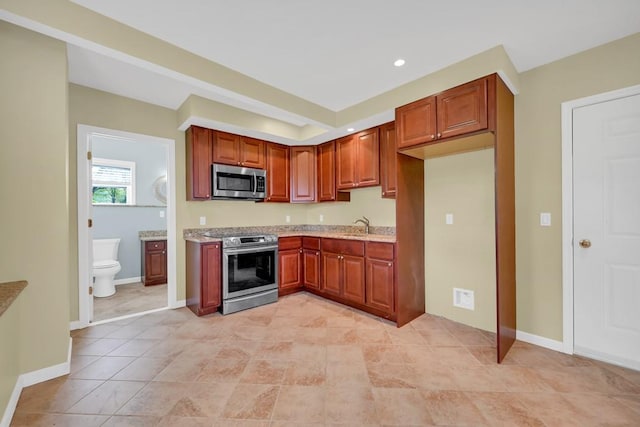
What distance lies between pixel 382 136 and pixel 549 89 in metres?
1.62

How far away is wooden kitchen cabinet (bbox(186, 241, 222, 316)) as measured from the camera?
10.4ft

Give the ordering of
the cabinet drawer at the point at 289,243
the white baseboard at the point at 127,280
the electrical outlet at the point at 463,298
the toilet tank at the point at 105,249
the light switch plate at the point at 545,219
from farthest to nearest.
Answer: the white baseboard at the point at 127,280, the toilet tank at the point at 105,249, the cabinet drawer at the point at 289,243, the electrical outlet at the point at 463,298, the light switch plate at the point at 545,219

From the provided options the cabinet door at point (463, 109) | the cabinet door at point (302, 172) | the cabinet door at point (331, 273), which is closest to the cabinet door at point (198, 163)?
the cabinet door at point (302, 172)

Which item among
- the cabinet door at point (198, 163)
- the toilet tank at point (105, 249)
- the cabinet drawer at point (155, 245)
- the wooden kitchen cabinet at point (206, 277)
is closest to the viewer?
the wooden kitchen cabinet at point (206, 277)

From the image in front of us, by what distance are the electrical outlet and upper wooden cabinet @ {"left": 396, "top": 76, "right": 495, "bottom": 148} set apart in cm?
167

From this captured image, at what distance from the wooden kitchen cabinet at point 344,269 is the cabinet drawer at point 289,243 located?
462 mm

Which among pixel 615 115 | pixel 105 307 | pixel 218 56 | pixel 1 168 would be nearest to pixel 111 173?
pixel 105 307

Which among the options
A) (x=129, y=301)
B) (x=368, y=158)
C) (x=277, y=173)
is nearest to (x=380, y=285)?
(x=368, y=158)

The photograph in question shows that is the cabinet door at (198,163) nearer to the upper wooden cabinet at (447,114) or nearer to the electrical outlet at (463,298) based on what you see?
the upper wooden cabinet at (447,114)

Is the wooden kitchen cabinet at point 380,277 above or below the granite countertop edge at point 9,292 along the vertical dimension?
below

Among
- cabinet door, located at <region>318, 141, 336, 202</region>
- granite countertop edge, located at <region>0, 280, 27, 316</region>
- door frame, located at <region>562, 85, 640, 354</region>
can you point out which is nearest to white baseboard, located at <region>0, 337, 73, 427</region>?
granite countertop edge, located at <region>0, 280, 27, 316</region>

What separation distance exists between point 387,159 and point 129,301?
4020 mm

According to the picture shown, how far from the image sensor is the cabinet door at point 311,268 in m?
3.87

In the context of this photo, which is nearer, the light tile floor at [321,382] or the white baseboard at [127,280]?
the light tile floor at [321,382]
